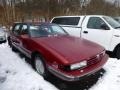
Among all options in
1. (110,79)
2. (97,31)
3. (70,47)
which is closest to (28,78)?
(70,47)

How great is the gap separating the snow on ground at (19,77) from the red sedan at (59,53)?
243mm

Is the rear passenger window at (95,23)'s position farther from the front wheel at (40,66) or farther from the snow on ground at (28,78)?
the front wheel at (40,66)

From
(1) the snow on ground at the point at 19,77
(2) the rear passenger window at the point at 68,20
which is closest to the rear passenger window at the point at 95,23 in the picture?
(2) the rear passenger window at the point at 68,20

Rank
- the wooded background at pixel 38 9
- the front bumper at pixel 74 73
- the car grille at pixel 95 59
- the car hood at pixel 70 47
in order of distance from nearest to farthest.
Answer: the front bumper at pixel 74 73 < the car hood at pixel 70 47 < the car grille at pixel 95 59 < the wooded background at pixel 38 9

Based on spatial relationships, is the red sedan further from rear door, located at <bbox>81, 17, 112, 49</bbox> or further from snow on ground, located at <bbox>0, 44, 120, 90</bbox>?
rear door, located at <bbox>81, 17, 112, 49</bbox>

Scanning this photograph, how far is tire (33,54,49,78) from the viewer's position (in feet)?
17.2

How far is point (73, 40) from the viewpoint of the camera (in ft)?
20.1

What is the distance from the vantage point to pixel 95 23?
8.23 meters

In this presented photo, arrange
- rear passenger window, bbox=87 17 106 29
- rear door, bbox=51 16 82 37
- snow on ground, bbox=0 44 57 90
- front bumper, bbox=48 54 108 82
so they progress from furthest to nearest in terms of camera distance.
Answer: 1. rear door, bbox=51 16 82 37
2. rear passenger window, bbox=87 17 106 29
3. snow on ground, bbox=0 44 57 90
4. front bumper, bbox=48 54 108 82

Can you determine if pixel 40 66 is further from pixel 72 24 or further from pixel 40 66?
pixel 72 24

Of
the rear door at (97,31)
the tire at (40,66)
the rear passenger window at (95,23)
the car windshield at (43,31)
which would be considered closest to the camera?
the tire at (40,66)

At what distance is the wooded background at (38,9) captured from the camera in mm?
21500

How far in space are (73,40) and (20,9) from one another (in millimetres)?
17873

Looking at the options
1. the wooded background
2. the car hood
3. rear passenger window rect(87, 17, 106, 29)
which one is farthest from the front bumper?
the wooded background
